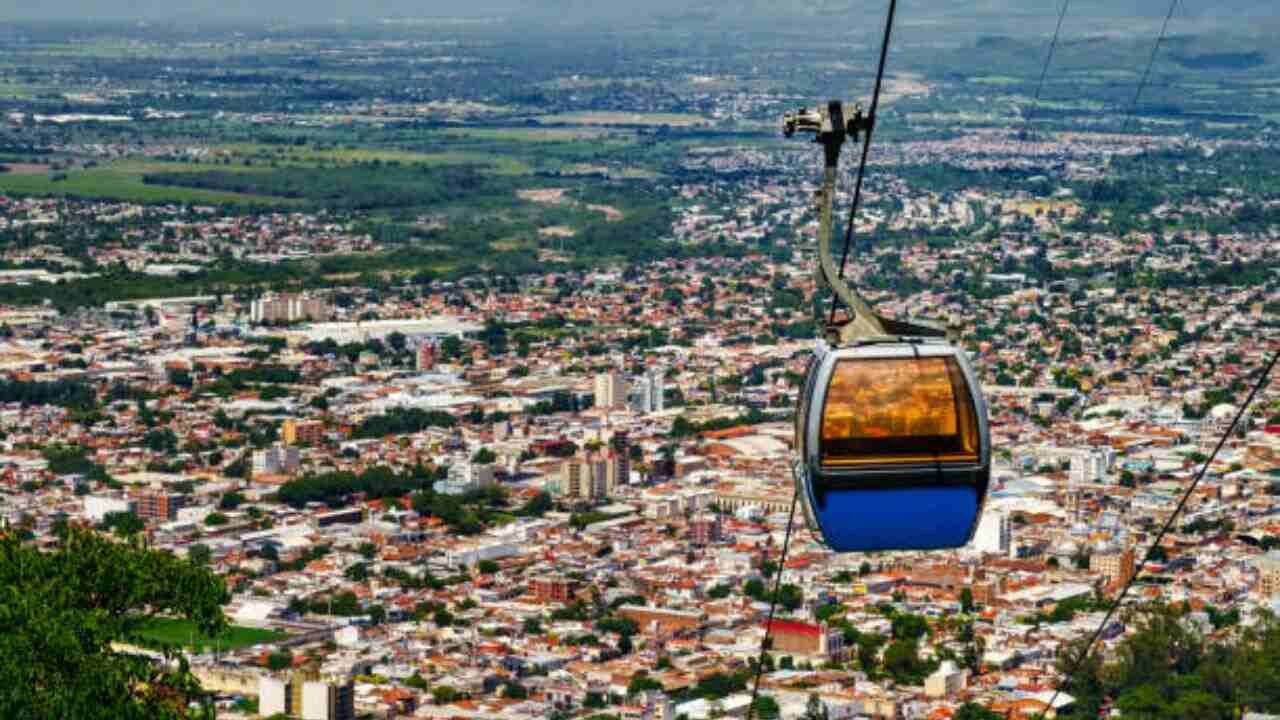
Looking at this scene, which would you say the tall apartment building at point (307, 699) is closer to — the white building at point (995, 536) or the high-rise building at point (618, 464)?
the white building at point (995, 536)

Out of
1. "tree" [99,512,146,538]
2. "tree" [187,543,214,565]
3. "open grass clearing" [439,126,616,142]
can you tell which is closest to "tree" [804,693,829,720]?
"tree" [187,543,214,565]

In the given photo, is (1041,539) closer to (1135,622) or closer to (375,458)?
(1135,622)

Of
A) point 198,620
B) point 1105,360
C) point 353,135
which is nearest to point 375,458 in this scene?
point 1105,360

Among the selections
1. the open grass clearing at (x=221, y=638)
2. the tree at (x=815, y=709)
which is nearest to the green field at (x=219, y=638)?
the open grass clearing at (x=221, y=638)

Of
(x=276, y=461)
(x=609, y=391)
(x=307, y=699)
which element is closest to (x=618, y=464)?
(x=276, y=461)

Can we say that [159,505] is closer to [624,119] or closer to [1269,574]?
[1269,574]
